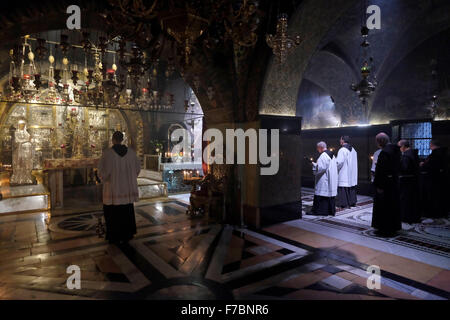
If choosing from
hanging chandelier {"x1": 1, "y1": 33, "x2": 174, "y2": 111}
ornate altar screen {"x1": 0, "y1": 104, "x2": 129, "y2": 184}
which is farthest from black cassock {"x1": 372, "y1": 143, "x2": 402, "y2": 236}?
ornate altar screen {"x1": 0, "y1": 104, "x2": 129, "y2": 184}

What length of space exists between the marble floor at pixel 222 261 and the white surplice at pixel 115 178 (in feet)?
2.64

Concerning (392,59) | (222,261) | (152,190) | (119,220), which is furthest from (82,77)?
(392,59)

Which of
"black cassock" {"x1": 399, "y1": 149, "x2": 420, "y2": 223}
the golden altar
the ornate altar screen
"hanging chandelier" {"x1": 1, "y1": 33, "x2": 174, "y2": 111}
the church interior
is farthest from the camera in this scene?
the ornate altar screen

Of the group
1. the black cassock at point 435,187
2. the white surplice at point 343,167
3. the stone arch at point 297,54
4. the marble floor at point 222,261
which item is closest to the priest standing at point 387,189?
the marble floor at point 222,261

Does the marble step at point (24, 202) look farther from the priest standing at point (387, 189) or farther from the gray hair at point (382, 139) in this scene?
the gray hair at point (382, 139)

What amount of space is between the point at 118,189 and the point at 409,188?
6265 millimetres

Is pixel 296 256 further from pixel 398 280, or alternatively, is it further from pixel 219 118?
pixel 219 118

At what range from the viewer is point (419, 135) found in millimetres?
9062

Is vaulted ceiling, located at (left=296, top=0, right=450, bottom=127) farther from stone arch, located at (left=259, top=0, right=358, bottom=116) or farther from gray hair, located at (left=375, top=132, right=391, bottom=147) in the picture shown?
gray hair, located at (left=375, top=132, right=391, bottom=147)

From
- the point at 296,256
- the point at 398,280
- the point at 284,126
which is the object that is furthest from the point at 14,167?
the point at 398,280

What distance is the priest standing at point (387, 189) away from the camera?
5.15 m

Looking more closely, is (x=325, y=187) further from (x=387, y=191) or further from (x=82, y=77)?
(x=82, y=77)

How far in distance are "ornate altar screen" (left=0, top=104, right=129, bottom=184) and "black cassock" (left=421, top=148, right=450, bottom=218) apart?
34.9 ft

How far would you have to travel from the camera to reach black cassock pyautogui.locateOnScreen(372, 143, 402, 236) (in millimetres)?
5152
